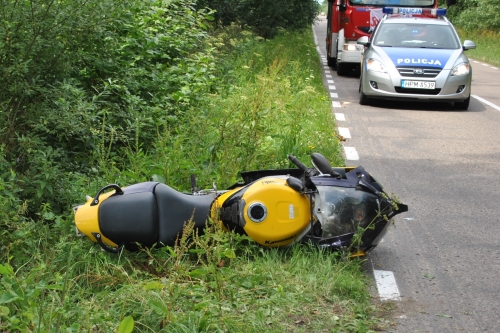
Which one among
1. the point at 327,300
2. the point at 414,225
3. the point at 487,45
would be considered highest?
the point at 327,300

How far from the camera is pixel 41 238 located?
18.2 feet

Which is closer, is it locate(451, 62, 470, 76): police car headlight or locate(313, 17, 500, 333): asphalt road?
locate(313, 17, 500, 333): asphalt road

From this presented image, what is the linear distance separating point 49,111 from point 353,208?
110 inches

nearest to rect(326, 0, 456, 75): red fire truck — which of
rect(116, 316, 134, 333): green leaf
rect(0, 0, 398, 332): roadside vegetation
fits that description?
rect(0, 0, 398, 332): roadside vegetation

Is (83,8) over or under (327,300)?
over

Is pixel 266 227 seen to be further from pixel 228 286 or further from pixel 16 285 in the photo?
pixel 16 285

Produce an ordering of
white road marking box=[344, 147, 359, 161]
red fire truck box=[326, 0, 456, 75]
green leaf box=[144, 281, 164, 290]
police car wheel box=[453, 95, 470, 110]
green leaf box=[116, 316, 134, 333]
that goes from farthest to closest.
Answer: red fire truck box=[326, 0, 456, 75], police car wheel box=[453, 95, 470, 110], white road marking box=[344, 147, 359, 161], green leaf box=[144, 281, 164, 290], green leaf box=[116, 316, 134, 333]

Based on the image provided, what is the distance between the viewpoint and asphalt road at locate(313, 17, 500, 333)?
4.93 metres

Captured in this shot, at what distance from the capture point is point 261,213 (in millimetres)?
5266

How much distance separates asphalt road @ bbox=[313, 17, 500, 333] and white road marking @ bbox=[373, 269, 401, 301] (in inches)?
1.7

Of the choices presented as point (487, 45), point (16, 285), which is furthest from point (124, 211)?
point (487, 45)

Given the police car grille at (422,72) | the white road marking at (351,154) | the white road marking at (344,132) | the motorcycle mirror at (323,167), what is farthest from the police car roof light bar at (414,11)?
the motorcycle mirror at (323,167)

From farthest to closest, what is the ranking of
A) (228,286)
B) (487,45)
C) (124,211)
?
(487,45), (124,211), (228,286)

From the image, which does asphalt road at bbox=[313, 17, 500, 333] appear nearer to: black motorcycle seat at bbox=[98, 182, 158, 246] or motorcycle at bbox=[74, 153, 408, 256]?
motorcycle at bbox=[74, 153, 408, 256]
